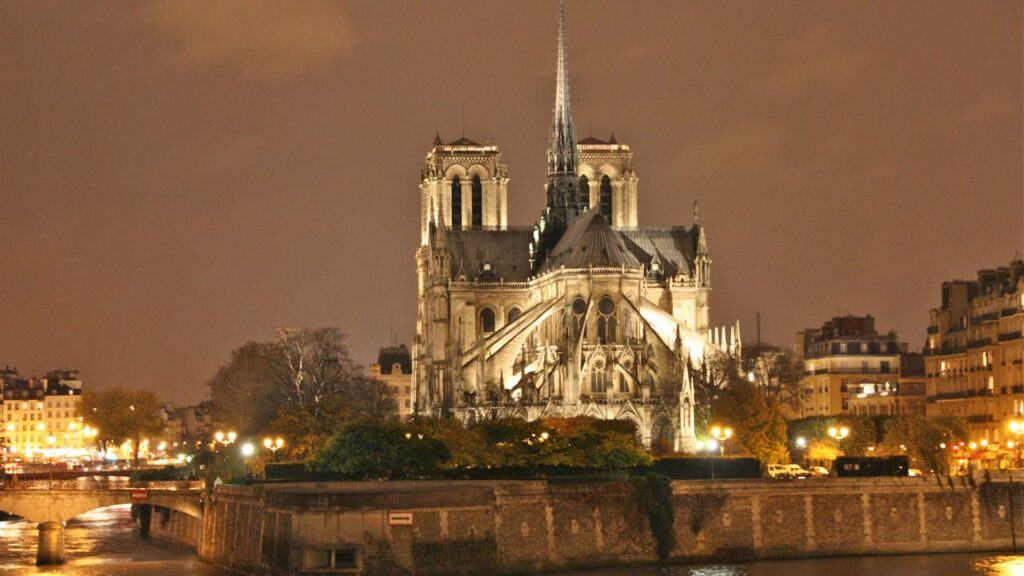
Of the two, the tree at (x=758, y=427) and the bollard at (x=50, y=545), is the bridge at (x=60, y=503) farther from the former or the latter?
the tree at (x=758, y=427)

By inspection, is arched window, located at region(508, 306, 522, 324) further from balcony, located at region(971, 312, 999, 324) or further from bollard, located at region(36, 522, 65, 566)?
bollard, located at region(36, 522, 65, 566)

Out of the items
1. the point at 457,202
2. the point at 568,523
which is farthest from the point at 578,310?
the point at 568,523

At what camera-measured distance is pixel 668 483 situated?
67.2m

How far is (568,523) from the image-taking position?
64875mm

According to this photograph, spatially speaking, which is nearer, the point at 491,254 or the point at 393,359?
the point at 491,254

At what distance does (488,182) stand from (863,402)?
2930cm

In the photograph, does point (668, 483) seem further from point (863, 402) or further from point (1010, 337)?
Result: point (863, 402)

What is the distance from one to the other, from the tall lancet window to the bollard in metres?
64.2

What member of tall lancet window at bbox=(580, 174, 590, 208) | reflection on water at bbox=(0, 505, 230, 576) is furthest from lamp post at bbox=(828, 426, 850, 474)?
tall lancet window at bbox=(580, 174, 590, 208)

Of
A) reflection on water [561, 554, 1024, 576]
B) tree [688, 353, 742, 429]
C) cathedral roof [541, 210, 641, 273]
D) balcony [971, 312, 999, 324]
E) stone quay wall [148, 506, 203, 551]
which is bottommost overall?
reflection on water [561, 554, 1024, 576]

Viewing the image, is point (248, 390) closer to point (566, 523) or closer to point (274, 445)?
point (274, 445)

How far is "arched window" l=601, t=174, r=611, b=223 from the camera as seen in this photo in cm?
13300

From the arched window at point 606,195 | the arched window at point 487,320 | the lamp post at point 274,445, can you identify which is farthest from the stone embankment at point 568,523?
the arched window at point 606,195

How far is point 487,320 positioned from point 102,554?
1959 inches
